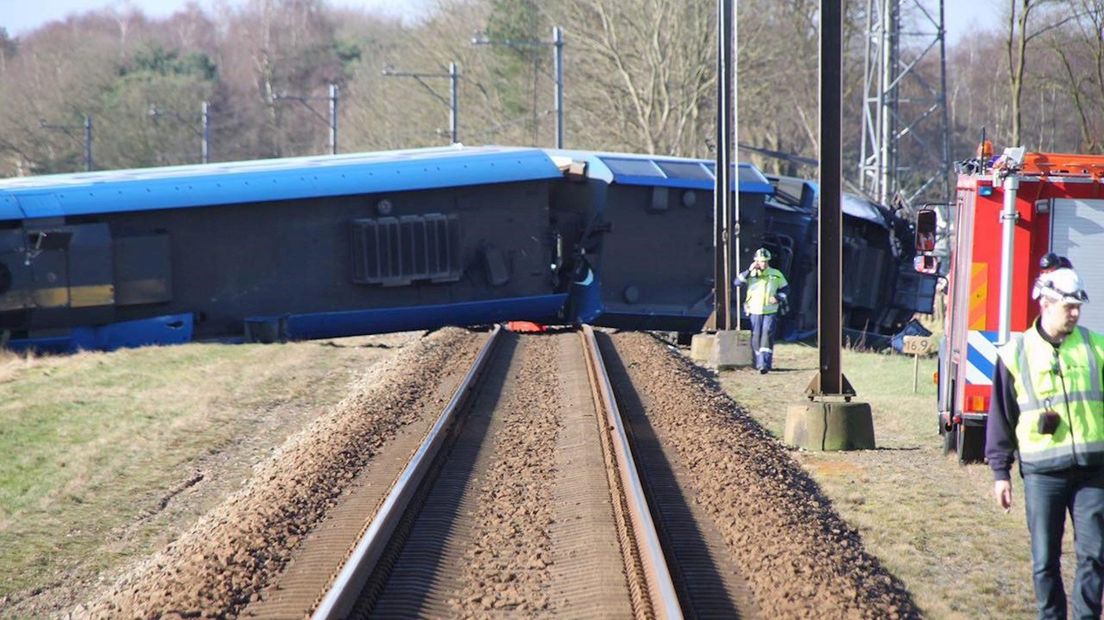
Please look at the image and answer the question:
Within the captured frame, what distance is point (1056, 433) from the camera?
6500 millimetres

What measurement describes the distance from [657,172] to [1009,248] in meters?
14.3

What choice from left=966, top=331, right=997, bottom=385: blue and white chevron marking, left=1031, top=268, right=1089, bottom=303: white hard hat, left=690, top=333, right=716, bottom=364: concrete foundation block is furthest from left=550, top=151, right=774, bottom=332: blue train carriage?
left=1031, top=268, right=1089, bottom=303: white hard hat

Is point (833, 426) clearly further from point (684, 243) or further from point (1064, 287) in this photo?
point (684, 243)

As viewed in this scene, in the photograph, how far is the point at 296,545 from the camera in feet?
29.2

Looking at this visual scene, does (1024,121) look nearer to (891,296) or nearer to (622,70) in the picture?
(622,70)

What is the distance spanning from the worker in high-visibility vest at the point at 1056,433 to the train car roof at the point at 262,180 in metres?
17.5

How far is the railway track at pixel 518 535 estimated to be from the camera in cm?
755

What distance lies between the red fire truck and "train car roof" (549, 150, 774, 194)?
42.7 ft

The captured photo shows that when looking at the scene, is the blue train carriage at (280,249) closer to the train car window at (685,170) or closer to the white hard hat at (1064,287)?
the train car window at (685,170)

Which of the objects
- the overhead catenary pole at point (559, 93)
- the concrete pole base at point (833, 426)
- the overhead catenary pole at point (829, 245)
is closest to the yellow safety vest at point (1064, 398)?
the concrete pole base at point (833, 426)

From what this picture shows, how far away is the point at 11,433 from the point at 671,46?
4011 centimetres

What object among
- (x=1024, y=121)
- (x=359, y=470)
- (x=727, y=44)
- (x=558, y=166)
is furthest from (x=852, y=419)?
(x=1024, y=121)

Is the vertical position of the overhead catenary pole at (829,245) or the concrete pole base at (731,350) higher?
the overhead catenary pole at (829,245)

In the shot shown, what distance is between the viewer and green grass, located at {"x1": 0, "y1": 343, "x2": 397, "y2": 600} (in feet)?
32.7
